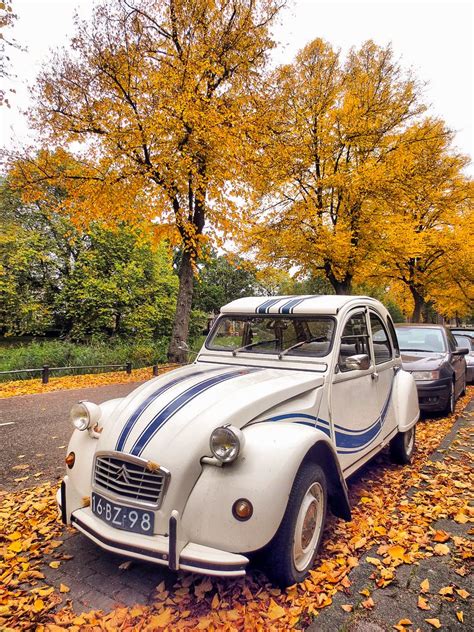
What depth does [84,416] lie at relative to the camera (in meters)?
3.06

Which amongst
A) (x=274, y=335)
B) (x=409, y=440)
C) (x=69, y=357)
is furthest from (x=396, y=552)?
(x=69, y=357)

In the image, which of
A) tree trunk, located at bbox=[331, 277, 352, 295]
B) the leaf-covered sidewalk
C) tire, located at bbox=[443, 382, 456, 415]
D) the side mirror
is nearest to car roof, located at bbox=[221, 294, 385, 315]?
the side mirror

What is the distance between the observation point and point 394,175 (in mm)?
13711

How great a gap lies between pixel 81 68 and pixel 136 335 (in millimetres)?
12464

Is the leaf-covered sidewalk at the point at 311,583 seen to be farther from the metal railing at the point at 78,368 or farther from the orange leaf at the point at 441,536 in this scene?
the metal railing at the point at 78,368

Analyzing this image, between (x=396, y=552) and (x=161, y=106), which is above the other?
(x=161, y=106)

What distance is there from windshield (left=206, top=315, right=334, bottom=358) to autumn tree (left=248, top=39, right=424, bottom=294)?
9722 mm

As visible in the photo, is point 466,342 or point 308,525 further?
point 466,342

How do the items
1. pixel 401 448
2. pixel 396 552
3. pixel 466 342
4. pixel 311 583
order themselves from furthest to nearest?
1. pixel 466 342
2. pixel 401 448
3. pixel 396 552
4. pixel 311 583

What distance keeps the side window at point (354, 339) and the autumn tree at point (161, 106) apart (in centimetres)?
796

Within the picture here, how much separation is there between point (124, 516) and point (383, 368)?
3.24 metres

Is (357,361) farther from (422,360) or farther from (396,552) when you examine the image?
(422,360)

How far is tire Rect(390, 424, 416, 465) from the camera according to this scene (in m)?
4.79

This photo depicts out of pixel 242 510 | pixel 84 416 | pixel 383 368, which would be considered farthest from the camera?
pixel 383 368
